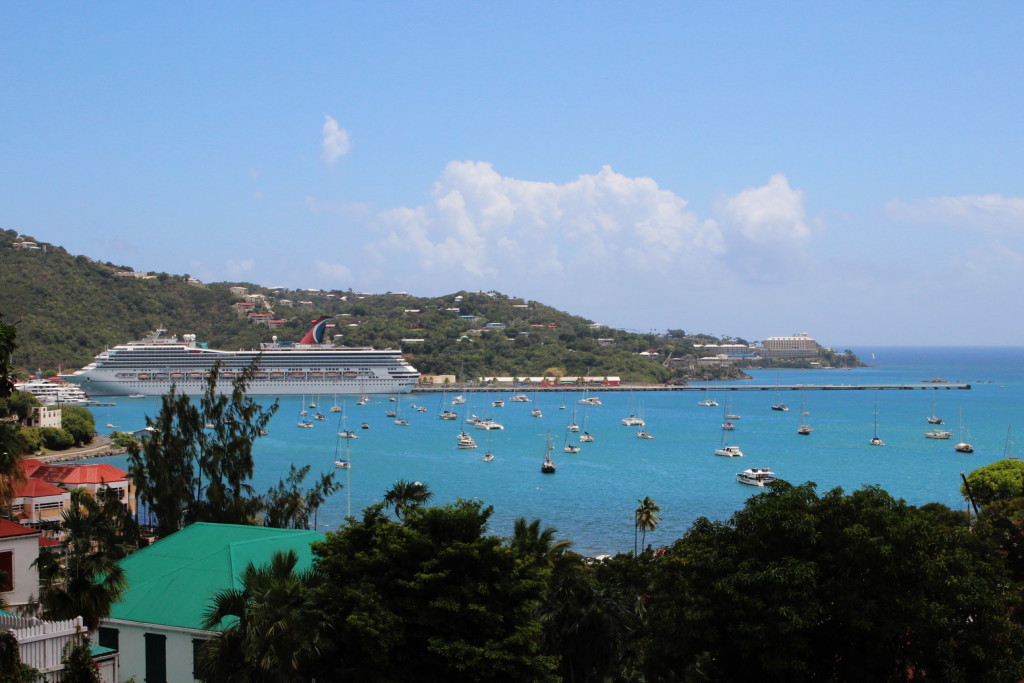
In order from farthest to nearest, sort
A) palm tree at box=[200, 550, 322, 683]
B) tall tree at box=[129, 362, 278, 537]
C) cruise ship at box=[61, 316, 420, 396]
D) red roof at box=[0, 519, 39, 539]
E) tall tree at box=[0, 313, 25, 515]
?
cruise ship at box=[61, 316, 420, 396] → tall tree at box=[129, 362, 278, 537] → red roof at box=[0, 519, 39, 539] → palm tree at box=[200, 550, 322, 683] → tall tree at box=[0, 313, 25, 515]

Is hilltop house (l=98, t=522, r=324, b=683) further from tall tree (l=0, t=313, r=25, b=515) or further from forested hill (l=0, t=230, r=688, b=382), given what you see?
forested hill (l=0, t=230, r=688, b=382)

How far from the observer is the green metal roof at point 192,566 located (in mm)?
11305

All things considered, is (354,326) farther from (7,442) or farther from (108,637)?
(7,442)

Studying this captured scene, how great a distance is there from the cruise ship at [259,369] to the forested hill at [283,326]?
8.80 metres

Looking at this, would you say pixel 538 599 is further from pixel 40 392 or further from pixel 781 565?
pixel 40 392

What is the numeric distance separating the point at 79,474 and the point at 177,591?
18.5m

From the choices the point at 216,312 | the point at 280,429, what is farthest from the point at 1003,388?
the point at 216,312

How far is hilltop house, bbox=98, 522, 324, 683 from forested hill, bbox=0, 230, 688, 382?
8971 centimetres

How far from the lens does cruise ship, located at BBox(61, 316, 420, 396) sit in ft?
298

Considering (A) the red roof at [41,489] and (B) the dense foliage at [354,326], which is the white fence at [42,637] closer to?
(A) the red roof at [41,489]

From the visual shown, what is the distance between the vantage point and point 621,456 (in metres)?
51.8

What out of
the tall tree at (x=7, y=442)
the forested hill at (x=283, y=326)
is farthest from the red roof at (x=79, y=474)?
the forested hill at (x=283, y=326)

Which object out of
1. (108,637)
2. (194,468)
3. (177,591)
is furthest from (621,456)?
(108,637)

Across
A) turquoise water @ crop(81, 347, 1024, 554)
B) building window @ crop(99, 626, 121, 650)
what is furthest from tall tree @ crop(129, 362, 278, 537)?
turquoise water @ crop(81, 347, 1024, 554)
